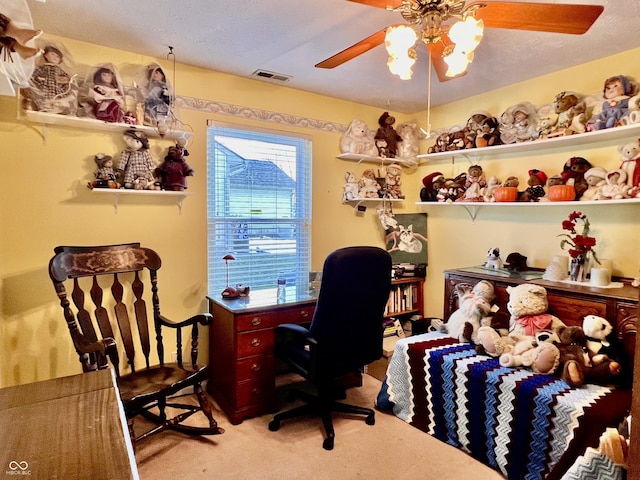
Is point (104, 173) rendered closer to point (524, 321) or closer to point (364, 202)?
point (364, 202)

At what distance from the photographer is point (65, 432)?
793 mm

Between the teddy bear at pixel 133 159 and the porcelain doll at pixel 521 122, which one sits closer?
the teddy bear at pixel 133 159

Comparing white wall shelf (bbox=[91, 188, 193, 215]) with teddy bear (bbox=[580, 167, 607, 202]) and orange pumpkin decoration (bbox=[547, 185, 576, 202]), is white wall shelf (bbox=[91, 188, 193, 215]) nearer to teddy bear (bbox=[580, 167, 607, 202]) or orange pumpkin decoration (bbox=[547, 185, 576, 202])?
orange pumpkin decoration (bbox=[547, 185, 576, 202])

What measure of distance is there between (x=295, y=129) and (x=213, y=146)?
731 millimetres

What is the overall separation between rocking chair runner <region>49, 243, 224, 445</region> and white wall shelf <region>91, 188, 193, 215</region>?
334 mm

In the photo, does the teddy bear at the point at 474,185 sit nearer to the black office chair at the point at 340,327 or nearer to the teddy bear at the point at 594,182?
the teddy bear at the point at 594,182

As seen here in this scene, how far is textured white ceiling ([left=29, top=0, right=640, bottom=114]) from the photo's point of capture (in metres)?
1.86

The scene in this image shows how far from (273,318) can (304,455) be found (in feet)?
2.67

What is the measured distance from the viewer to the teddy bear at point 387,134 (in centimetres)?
347

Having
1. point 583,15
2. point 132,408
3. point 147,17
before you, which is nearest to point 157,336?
point 132,408

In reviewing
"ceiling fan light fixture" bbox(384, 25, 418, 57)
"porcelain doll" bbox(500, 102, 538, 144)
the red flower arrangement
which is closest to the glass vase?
the red flower arrangement

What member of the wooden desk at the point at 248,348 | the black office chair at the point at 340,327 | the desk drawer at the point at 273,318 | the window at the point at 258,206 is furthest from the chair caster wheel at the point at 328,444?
the window at the point at 258,206

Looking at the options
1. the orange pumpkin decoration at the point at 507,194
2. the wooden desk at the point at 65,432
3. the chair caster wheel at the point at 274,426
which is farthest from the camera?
the orange pumpkin decoration at the point at 507,194

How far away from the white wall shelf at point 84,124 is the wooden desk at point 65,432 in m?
1.68
